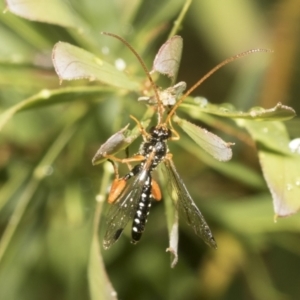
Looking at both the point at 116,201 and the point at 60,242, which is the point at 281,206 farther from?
the point at 60,242

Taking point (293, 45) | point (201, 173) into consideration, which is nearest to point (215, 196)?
point (201, 173)

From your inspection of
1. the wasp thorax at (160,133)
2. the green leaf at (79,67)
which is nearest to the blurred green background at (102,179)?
the wasp thorax at (160,133)

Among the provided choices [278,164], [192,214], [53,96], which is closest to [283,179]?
[278,164]

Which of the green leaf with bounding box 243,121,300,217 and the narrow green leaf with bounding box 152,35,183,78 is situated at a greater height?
the narrow green leaf with bounding box 152,35,183,78

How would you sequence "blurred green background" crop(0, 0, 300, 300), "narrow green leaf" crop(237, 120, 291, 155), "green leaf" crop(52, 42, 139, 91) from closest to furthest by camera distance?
"green leaf" crop(52, 42, 139, 91) → "narrow green leaf" crop(237, 120, 291, 155) → "blurred green background" crop(0, 0, 300, 300)

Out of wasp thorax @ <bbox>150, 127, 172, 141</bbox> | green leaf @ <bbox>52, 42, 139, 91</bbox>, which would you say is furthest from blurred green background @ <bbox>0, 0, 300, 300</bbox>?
green leaf @ <bbox>52, 42, 139, 91</bbox>

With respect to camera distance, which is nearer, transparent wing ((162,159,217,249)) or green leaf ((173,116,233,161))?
green leaf ((173,116,233,161))

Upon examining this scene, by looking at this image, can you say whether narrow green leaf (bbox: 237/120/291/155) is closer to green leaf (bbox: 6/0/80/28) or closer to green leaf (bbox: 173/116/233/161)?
green leaf (bbox: 173/116/233/161)

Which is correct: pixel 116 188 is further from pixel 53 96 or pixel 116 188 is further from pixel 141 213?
pixel 53 96
